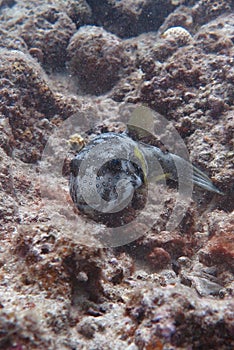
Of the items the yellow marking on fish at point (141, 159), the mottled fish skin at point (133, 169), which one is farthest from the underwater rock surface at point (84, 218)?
the yellow marking on fish at point (141, 159)

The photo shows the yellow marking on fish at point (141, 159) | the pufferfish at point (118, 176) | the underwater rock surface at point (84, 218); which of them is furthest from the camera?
the yellow marking on fish at point (141, 159)

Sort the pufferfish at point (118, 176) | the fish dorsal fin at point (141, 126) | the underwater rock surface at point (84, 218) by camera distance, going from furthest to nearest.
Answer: the fish dorsal fin at point (141, 126) → the pufferfish at point (118, 176) → the underwater rock surface at point (84, 218)

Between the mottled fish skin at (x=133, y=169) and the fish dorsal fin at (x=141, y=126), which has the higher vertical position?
the fish dorsal fin at (x=141, y=126)

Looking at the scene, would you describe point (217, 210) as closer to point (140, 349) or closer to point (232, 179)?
point (232, 179)

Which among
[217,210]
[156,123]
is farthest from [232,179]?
[156,123]

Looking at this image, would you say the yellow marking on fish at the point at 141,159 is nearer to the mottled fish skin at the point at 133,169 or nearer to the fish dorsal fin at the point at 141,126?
the mottled fish skin at the point at 133,169

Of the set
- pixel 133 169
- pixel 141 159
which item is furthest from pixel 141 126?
pixel 133 169

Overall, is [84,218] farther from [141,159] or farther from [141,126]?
[141,126]
